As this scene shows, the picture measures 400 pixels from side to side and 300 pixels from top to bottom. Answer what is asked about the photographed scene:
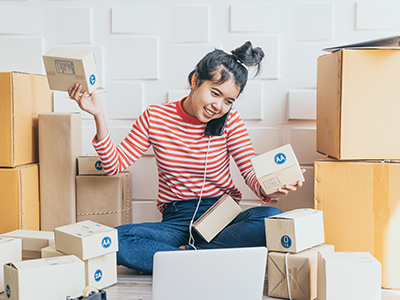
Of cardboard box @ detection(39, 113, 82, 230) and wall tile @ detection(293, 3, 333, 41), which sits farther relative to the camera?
wall tile @ detection(293, 3, 333, 41)

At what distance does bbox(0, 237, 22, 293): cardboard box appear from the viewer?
5.38 feet

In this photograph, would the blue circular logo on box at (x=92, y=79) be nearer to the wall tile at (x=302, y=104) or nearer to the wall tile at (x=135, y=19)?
the wall tile at (x=135, y=19)

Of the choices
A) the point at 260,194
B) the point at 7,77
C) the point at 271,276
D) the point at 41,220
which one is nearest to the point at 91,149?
the point at 41,220

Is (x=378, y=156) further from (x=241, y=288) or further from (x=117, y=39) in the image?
(x=117, y=39)

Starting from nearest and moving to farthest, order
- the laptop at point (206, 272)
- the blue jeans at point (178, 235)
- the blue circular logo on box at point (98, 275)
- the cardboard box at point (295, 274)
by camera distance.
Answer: the laptop at point (206, 272) → the cardboard box at point (295, 274) → the blue circular logo on box at point (98, 275) → the blue jeans at point (178, 235)

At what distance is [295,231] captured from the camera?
1.53m

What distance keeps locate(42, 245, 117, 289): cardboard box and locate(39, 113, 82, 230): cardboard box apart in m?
0.43

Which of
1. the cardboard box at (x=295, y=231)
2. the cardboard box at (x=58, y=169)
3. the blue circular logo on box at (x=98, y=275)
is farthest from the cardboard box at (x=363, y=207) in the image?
the cardboard box at (x=58, y=169)

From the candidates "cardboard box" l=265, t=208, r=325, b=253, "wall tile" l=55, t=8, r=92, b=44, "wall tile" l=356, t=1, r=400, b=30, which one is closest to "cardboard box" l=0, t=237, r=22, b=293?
"cardboard box" l=265, t=208, r=325, b=253

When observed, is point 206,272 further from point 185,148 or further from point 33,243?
point 33,243

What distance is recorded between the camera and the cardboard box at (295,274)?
153 centimetres

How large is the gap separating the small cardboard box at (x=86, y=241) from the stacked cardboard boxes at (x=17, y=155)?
1.51 ft

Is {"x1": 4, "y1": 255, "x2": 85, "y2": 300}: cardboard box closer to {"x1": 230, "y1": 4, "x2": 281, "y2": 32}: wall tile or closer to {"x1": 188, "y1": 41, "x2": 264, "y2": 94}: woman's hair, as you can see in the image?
{"x1": 188, "y1": 41, "x2": 264, "y2": 94}: woman's hair

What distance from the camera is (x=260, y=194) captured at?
6.01ft
